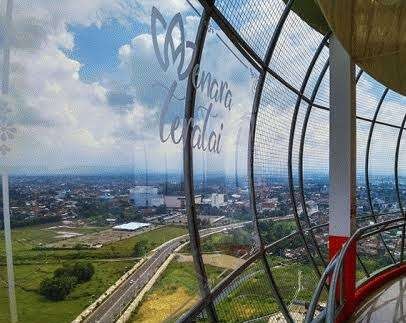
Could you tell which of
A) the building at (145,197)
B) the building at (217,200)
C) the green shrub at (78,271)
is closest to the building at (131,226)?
the building at (145,197)

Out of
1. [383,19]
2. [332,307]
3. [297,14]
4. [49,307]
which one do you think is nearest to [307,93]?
[297,14]

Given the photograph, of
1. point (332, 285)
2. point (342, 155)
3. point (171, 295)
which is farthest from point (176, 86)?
point (342, 155)

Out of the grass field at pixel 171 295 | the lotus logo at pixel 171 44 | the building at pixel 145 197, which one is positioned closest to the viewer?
the building at pixel 145 197

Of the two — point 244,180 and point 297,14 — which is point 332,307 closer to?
point 244,180

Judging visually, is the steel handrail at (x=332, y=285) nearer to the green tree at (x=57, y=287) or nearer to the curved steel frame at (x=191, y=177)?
the curved steel frame at (x=191, y=177)

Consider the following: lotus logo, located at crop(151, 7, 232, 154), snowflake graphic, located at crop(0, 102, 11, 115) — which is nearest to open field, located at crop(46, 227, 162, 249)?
snowflake graphic, located at crop(0, 102, 11, 115)

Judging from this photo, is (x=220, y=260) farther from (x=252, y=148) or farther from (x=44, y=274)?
(x=44, y=274)
